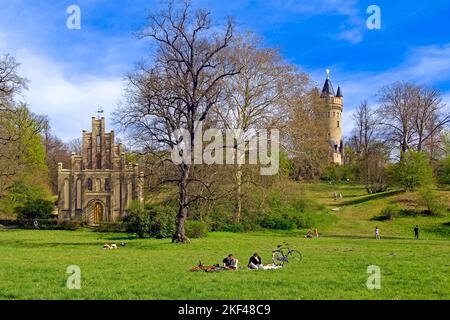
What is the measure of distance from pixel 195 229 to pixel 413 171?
2731 centimetres

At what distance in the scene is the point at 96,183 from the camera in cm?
6225

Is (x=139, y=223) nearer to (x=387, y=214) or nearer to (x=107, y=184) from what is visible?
(x=387, y=214)

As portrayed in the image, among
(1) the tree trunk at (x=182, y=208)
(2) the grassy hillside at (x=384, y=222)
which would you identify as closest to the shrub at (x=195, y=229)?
(1) the tree trunk at (x=182, y=208)

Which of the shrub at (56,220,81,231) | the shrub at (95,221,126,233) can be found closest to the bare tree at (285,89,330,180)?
the shrub at (95,221,126,233)

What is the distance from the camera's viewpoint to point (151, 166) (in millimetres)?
30688

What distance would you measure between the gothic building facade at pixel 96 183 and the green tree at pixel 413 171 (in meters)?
30.3

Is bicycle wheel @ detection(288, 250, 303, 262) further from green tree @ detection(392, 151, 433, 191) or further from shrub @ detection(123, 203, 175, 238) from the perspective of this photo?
green tree @ detection(392, 151, 433, 191)

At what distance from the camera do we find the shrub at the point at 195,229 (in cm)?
3531

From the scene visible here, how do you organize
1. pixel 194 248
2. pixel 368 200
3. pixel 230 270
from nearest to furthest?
1. pixel 230 270
2. pixel 194 248
3. pixel 368 200

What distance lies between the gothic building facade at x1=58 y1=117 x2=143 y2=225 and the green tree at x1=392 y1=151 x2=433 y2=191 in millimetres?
30252

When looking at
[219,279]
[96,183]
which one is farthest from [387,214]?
[219,279]
